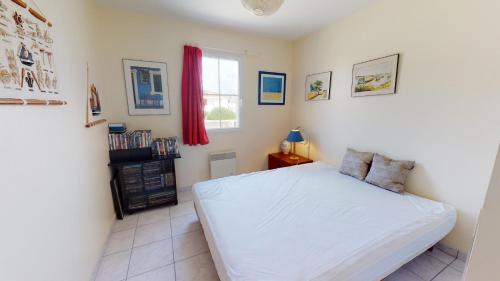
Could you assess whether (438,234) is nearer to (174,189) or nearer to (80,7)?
(174,189)

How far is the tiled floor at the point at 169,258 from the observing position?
1.56m

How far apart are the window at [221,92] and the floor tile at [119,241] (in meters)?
1.70

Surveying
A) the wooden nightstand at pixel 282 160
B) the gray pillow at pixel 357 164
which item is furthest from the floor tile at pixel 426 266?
the wooden nightstand at pixel 282 160

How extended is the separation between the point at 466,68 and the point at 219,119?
9.18 ft

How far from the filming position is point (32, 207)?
93 centimetres

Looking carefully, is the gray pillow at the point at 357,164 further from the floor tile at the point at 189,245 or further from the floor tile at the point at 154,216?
the floor tile at the point at 154,216

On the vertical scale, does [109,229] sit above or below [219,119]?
Answer: below

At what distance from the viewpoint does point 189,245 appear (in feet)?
6.27

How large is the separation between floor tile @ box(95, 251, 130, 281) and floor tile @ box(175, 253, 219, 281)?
431 mm

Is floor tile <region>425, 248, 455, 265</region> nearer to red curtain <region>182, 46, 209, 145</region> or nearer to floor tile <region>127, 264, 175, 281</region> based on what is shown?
floor tile <region>127, 264, 175, 281</region>

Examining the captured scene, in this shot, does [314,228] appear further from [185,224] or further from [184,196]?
[184,196]

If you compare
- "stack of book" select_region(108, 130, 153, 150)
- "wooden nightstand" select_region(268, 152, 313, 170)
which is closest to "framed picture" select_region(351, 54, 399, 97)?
"wooden nightstand" select_region(268, 152, 313, 170)

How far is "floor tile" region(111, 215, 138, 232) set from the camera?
2162 mm

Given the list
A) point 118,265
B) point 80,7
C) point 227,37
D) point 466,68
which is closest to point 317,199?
point 466,68
